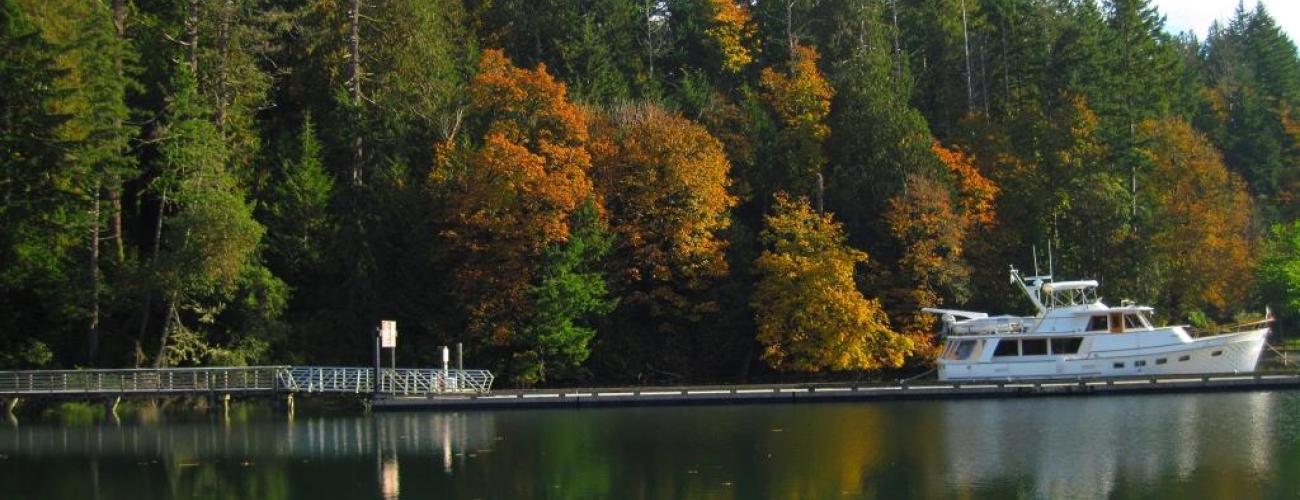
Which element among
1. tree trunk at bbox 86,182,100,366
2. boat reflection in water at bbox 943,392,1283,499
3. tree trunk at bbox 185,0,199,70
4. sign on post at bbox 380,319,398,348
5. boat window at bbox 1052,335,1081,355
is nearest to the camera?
boat reflection in water at bbox 943,392,1283,499

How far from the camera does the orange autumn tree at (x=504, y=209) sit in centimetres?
4984

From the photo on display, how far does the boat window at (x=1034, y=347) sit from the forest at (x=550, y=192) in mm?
5541

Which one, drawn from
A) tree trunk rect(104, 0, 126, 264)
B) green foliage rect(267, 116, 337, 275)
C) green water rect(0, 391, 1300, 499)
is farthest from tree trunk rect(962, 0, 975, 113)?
tree trunk rect(104, 0, 126, 264)

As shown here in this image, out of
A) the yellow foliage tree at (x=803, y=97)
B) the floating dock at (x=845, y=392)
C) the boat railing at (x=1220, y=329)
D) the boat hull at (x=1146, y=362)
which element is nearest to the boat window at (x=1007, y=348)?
the boat hull at (x=1146, y=362)

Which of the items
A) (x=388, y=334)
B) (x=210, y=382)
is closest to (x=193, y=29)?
(x=210, y=382)

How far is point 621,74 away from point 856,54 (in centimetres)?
1001

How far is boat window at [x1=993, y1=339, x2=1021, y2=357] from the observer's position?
157 feet

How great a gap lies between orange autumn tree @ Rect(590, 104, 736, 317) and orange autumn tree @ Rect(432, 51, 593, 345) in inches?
75.5

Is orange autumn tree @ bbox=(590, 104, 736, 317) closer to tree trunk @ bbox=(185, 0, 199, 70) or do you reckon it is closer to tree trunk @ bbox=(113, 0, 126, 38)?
tree trunk @ bbox=(185, 0, 199, 70)

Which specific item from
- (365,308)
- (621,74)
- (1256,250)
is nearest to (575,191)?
(365,308)

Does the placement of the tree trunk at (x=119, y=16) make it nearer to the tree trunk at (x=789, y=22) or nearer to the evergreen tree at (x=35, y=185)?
the evergreen tree at (x=35, y=185)

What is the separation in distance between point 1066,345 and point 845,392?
310 inches

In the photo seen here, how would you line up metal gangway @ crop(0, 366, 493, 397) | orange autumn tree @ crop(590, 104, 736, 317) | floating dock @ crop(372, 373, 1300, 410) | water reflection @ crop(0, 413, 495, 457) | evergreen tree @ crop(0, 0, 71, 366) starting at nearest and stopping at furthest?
1. water reflection @ crop(0, 413, 495, 457)
2. metal gangway @ crop(0, 366, 493, 397)
3. floating dock @ crop(372, 373, 1300, 410)
4. evergreen tree @ crop(0, 0, 71, 366)
5. orange autumn tree @ crop(590, 104, 736, 317)

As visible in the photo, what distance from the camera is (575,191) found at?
51.0 meters
